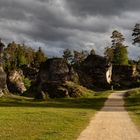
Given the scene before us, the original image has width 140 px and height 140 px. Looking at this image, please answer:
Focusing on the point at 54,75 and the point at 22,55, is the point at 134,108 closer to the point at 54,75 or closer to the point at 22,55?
the point at 54,75

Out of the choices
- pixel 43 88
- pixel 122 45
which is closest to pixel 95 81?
pixel 43 88

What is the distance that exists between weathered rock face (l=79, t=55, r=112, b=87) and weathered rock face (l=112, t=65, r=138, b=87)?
490 centimetres

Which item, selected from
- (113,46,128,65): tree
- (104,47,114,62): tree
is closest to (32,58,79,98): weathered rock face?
(113,46,128,65): tree

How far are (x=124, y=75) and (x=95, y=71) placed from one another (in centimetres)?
1040

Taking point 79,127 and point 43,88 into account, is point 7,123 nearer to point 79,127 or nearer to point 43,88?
point 79,127

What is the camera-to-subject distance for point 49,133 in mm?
23547

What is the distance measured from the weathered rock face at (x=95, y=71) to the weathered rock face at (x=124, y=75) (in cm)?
490

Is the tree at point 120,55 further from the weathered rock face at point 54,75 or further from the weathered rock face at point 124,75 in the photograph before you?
the weathered rock face at point 54,75

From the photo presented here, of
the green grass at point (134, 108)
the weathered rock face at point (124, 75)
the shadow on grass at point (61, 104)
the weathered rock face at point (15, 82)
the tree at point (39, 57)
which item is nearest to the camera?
the green grass at point (134, 108)

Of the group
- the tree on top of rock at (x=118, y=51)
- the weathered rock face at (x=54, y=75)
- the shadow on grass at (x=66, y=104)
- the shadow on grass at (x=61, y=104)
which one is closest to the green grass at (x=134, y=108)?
the shadow on grass at (x=66, y=104)

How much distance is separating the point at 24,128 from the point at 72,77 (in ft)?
175

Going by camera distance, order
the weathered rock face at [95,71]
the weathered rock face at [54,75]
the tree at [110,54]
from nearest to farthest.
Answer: the weathered rock face at [54,75] → the weathered rock face at [95,71] → the tree at [110,54]

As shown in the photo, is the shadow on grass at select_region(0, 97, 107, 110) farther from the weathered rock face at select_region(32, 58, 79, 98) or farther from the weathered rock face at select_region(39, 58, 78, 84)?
the weathered rock face at select_region(39, 58, 78, 84)

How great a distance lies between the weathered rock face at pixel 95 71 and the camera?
101m
